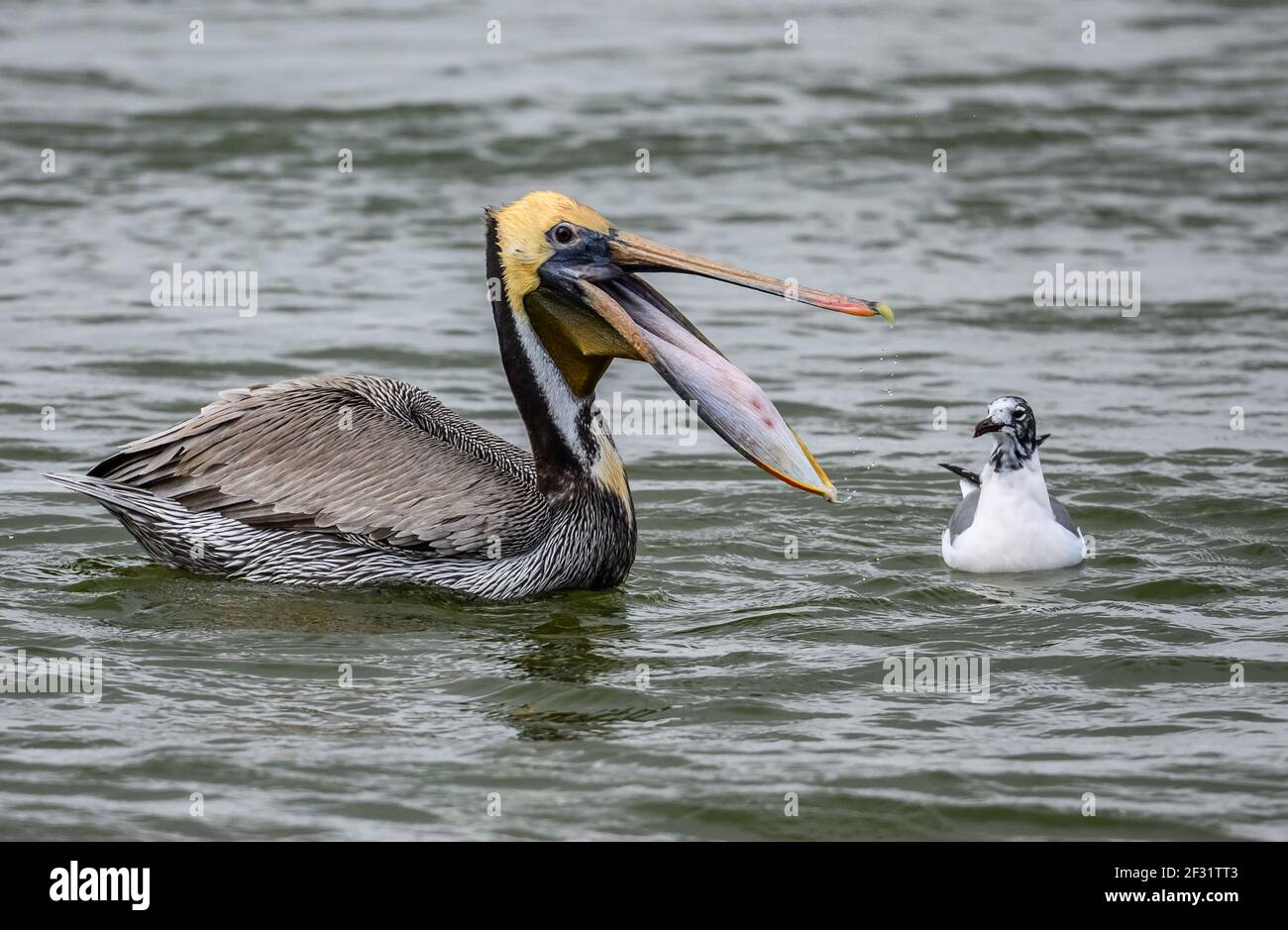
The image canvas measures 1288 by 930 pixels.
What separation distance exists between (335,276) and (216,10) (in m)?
8.23

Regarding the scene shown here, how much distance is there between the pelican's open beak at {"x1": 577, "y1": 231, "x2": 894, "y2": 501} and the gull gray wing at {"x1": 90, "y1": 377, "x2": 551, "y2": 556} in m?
0.79

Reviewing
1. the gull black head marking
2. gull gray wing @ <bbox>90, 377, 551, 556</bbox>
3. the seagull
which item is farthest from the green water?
the gull black head marking

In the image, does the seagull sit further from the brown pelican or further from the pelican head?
the brown pelican

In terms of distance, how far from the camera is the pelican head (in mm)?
6594

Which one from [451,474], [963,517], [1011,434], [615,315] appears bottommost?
[963,517]

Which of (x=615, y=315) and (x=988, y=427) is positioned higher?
(x=615, y=315)

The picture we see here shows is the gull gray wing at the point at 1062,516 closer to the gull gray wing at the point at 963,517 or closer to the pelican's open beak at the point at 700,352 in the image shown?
the gull gray wing at the point at 963,517

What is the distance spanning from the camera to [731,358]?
34.9 feet

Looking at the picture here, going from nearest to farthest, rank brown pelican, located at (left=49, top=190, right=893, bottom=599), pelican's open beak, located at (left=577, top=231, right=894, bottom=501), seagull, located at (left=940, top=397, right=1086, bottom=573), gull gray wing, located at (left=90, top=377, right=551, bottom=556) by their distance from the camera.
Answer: pelican's open beak, located at (left=577, top=231, right=894, bottom=501), brown pelican, located at (left=49, top=190, right=893, bottom=599), gull gray wing, located at (left=90, top=377, right=551, bottom=556), seagull, located at (left=940, top=397, right=1086, bottom=573)

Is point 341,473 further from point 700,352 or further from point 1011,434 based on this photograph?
point 1011,434

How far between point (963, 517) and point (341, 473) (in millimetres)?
2432

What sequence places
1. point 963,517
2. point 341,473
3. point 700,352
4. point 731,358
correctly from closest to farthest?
point 700,352
point 341,473
point 963,517
point 731,358

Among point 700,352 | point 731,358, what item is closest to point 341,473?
point 700,352
